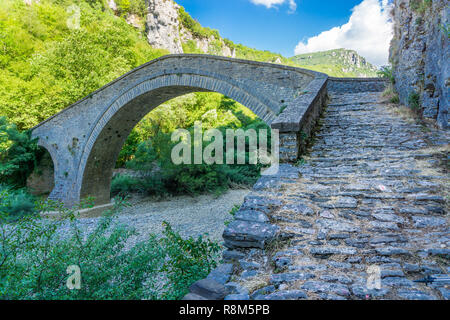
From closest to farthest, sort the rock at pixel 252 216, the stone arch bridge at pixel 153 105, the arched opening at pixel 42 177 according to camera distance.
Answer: the rock at pixel 252 216, the stone arch bridge at pixel 153 105, the arched opening at pixel 42 177

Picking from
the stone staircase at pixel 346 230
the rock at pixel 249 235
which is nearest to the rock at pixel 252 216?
the stone staircase at pixel 346 230

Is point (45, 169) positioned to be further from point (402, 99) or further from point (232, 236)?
point (402, 99)

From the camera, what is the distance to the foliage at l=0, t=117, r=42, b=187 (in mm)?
9391

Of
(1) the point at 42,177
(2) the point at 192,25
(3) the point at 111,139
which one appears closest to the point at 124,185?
(3) the point at 111,139

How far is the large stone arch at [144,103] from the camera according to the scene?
571cm

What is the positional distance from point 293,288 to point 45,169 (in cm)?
1347

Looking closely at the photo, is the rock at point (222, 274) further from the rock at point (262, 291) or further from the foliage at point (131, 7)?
the foliage at point (131, 7)

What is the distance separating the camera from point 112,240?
2.41 m

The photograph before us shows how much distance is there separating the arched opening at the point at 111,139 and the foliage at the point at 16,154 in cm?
263

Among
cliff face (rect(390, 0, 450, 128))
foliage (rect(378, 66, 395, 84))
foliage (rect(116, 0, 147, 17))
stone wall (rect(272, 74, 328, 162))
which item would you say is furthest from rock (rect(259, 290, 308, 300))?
foliage (rect(116, 0, 147, 17))

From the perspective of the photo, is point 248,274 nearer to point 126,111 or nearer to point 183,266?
point 183,266

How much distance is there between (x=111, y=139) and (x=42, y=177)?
4.63 meters

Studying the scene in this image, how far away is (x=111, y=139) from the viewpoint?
1004 cm
